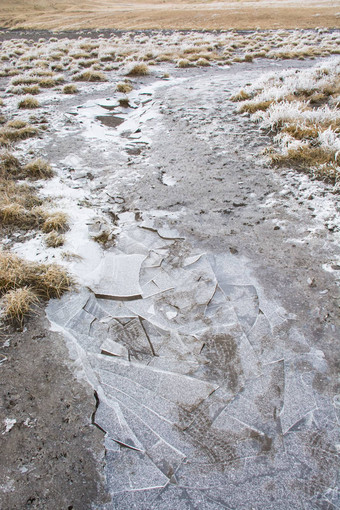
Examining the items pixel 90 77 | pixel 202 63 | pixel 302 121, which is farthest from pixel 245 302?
pixel 202 63

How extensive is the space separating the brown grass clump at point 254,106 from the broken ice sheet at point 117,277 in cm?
579

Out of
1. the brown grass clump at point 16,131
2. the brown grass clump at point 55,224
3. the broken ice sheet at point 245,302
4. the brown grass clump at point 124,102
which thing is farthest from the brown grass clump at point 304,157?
the brown grass clump at point 124,102

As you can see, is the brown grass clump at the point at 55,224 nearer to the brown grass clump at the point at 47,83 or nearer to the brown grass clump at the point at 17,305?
the brown grass clump at the point at 17,305

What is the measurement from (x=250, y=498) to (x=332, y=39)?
2824 cm

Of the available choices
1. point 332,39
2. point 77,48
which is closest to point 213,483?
point 77,48

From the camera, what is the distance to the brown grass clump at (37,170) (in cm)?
477

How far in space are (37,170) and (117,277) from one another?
9.63ft

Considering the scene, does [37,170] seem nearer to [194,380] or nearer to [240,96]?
[194,380]

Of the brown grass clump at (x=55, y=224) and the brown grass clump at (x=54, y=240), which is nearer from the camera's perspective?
the brown grass clump at (x=54, y=240)

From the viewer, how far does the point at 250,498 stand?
1.62 metres

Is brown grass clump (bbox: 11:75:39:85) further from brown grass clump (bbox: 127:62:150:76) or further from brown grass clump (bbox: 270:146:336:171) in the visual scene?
brown grass clump (bbox: 270:146:336:171)

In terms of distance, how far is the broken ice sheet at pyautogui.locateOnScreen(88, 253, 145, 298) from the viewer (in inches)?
114

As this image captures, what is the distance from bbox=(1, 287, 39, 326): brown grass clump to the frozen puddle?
0.72 ft

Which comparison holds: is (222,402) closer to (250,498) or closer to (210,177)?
(250,498)
